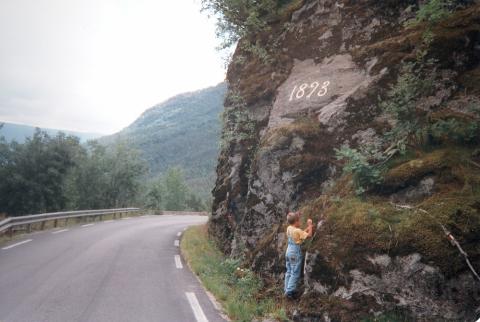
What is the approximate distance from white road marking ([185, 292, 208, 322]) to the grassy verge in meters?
0.46

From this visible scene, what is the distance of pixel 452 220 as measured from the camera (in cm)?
485

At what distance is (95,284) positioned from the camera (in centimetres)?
784

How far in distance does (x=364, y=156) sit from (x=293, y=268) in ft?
7.88

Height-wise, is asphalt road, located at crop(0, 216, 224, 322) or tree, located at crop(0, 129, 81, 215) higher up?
tree, located at crop(0, 129, 81, 215)

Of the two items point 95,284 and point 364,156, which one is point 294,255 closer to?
point 364,156

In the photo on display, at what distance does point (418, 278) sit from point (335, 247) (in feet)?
4.00

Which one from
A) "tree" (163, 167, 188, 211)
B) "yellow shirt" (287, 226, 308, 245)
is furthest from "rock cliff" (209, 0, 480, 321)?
"tree" (163, 167, 188, 211)

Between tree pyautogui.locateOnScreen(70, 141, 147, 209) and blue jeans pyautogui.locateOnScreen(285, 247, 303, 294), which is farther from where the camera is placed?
tree pyautogui.locateOnScreen(70, 141, 147, 209)

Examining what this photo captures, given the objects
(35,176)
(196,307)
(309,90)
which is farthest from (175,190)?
(196,307)

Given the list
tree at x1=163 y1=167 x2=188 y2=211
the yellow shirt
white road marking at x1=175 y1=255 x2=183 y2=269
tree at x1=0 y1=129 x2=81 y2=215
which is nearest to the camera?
the yellow shirt

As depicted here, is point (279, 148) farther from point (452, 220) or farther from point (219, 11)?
point (219, 11)

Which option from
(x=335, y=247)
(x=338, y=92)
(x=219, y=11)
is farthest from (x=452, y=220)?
(x=219, y=11)

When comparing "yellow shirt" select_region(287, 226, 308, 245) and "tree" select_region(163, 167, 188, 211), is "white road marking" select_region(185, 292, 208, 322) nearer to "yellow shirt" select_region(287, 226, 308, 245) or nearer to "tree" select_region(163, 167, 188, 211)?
"yellow shirt" select_region(287, 226, 308, 245)

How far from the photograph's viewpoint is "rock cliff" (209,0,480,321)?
15.8 ft
